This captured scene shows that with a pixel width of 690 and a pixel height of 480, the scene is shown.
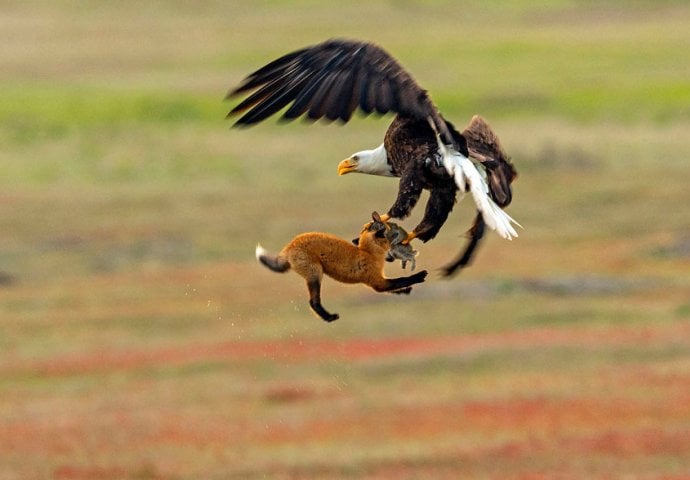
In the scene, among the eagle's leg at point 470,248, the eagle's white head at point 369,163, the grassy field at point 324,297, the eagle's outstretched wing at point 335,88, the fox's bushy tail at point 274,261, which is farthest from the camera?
the grassy field at point 324,297

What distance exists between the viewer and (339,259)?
7617 millimetres

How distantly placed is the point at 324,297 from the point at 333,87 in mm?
25608

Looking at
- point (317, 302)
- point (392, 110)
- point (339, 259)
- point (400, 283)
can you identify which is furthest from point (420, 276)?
point (392, 110)

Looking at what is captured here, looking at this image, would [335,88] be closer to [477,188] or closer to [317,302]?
[477,188]

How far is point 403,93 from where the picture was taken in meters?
7.59

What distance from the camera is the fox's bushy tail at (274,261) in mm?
7414

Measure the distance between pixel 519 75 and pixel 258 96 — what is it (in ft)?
230

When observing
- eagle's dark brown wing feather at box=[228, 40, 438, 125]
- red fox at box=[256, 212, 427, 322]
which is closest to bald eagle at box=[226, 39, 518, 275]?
eagle's dark brown wing feather at box=[228, 40, 438, 125]

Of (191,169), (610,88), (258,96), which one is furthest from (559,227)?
(258,96)

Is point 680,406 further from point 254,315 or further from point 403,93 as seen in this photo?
point 403,93

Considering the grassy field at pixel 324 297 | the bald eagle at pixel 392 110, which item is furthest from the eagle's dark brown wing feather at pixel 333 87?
the grassy field at pixel 324 297

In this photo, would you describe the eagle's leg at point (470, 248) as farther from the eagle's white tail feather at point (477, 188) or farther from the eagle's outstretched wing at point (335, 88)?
the eagle's outstretched wing at point (335, 88)

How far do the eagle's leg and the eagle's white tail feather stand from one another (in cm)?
17

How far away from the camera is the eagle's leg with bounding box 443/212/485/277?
7.84 m
